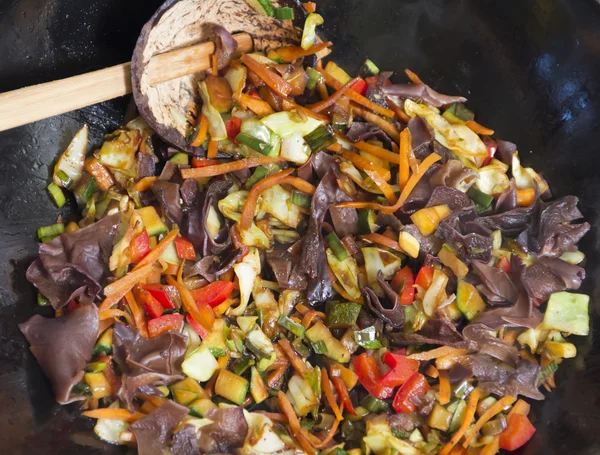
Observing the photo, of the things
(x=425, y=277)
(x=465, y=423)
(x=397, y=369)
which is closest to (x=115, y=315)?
(x=397, y=369)

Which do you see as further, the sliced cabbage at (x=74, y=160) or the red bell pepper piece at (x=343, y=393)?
the sliced cabbage at (x=74, y=160)

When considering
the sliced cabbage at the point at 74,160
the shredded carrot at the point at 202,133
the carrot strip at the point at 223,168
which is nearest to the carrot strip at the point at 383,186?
the carrot strip at the point at 223,168

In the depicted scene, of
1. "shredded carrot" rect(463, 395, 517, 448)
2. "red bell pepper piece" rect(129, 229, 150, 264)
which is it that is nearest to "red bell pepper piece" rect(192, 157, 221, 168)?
"red bell pepper piece" rect(129, 229, 150, 264)

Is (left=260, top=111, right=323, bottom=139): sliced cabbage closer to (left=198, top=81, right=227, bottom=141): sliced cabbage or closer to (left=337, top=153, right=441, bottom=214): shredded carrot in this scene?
(left=198, top=81, right=227, bottom=141): sliced cabbage

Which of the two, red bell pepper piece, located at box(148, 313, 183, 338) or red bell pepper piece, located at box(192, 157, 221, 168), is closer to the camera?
red bell pepper piece, located at box(148, 313, 183, 338)

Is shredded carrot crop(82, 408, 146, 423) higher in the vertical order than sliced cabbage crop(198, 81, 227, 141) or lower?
lower

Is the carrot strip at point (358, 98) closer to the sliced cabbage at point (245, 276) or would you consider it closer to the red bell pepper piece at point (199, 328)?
the sliced cabbage at point (245, 276)

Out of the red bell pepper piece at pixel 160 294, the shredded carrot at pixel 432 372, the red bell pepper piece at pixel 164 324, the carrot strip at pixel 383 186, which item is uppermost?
the carrot strip at pixel 383 186
